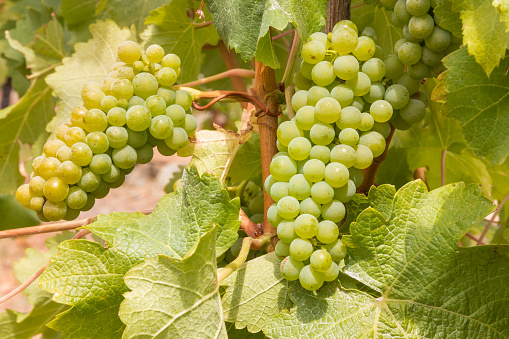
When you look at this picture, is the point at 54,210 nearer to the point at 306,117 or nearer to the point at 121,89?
the point at 121,89

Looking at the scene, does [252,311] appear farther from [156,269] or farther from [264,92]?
[264,92]

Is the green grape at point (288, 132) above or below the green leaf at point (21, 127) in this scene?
above

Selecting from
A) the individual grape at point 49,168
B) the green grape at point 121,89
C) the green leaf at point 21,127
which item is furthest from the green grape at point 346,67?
the green leaf at point 21,127

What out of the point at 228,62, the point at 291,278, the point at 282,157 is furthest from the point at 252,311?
the point at 228,62

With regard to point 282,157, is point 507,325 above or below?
below

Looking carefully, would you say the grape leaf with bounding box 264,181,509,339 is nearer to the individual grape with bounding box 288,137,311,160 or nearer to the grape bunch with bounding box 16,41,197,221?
the individual grape with bounding box 288,137,311,160

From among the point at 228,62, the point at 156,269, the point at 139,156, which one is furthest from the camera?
the point at 228,62

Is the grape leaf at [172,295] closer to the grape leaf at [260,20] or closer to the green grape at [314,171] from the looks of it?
the green grape at [314,171]
